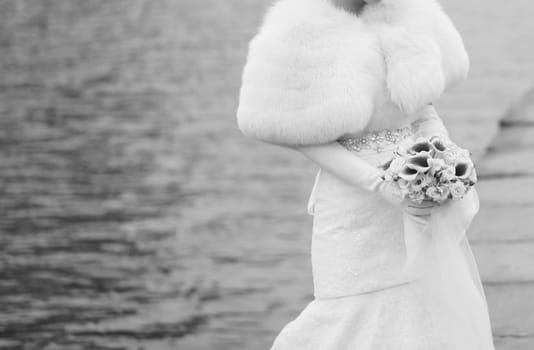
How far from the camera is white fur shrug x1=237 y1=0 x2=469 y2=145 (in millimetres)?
3869

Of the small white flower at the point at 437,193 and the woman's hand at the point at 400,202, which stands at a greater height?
the small white flower at the point at 437,193

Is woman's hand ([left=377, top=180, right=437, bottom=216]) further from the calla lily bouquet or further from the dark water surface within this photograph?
the dark water surface

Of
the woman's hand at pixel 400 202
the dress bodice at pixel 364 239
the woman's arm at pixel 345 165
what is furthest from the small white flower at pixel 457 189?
the dress bodice at pixel 364 239

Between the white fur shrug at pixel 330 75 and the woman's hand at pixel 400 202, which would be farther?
the white fur shrug at pixel 330 75

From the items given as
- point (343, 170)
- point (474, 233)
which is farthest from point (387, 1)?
point (474, 233)

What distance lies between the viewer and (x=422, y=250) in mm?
3861

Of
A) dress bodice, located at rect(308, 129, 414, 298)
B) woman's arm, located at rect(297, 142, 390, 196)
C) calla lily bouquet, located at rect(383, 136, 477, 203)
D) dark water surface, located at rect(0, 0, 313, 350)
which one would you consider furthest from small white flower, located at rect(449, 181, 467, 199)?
dark water surface, located at rect(0, 0, 313, 350)

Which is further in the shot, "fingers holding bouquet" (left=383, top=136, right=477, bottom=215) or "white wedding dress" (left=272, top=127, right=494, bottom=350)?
"white wedding dress" (left=272, top=127, right=494, bottom=350)

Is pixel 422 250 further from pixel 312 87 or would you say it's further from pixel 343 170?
pixel 312 87

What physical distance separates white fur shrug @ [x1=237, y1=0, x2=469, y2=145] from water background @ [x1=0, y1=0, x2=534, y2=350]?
9.64 ft

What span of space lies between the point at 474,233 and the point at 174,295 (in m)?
2.05

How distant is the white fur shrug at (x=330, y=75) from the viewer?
12.7 feet

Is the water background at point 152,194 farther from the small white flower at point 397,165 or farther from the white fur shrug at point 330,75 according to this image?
the small white flower at point 397,165

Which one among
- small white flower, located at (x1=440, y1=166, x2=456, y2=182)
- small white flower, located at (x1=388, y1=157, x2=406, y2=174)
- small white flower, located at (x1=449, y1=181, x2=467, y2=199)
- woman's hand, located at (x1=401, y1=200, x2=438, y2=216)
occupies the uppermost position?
small white flower, located at (x1=388, y1=157, x2=406, y2=174)
